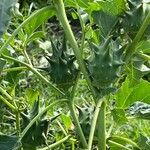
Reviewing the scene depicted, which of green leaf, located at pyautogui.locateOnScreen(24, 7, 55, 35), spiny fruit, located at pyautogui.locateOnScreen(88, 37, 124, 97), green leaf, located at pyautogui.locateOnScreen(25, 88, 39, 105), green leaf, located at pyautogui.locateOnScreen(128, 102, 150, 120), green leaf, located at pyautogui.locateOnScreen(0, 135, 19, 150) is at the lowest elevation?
green leaf, located at pyautogui.locateOnScreen(25, 88, 39, 105)

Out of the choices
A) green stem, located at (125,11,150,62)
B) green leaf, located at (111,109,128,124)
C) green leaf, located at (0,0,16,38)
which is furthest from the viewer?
green leaf, located at (111,109,128,124)

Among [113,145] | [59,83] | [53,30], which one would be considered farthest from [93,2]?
[53,30]

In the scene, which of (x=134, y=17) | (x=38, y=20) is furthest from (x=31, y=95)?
(x=134, y=17)

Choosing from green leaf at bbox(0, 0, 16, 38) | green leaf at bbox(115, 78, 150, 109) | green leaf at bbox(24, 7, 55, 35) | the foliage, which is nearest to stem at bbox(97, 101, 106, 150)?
the foliage

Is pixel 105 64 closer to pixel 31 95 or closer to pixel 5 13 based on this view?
pixel 5 13

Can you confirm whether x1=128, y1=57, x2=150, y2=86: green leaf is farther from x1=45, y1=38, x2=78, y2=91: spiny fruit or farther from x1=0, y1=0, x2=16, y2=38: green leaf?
x1=0, y1=0, x2=16, y2=38: green leaf

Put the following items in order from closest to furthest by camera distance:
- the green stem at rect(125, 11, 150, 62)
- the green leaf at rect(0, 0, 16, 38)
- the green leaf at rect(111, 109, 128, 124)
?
the green leaf at rect(0, 0, 16, 38)
the green stem at rect(125, 11, 150, 62)
the green leaf at rect(111, 109, 128, 124)

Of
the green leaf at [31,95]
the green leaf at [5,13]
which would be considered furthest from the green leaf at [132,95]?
the green leaf at [5,13]

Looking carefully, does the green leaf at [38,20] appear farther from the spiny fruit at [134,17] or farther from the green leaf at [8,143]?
the green leaf at [8,143]
